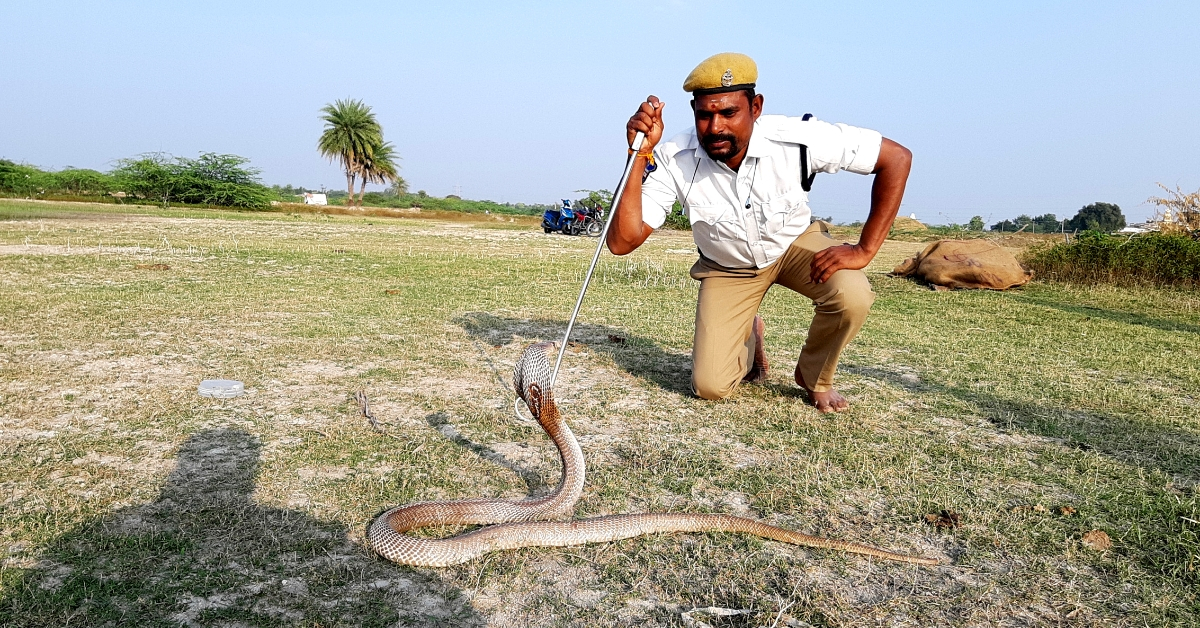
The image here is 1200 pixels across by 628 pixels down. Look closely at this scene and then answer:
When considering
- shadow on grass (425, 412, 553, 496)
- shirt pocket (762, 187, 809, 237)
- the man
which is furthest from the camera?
shirt pocket (762, 187, 809, 237)

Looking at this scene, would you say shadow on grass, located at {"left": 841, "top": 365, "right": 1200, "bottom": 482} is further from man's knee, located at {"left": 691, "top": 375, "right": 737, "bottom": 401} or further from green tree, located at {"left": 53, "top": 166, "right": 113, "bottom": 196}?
green tree, located at {"left": 53, "top": 166, "right": 113, "bottom": 196}

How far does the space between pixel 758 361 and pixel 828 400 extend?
70 cm

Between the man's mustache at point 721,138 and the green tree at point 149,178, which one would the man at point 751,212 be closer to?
the man's mustache at point 721,138

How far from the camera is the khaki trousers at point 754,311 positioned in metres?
4.38

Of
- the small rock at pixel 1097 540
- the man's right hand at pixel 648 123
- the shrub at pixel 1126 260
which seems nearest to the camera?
the small rock at pixel 1097 540

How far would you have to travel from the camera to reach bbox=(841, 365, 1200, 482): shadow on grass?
141 inches

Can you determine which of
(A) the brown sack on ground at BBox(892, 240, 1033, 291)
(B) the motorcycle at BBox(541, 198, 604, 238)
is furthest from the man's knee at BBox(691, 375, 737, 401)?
(B) the motorcycle at BBox(541, 198, 604, 238)

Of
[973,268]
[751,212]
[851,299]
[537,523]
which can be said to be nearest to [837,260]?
[851,299]

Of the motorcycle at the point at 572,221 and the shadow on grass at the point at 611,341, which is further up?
the motorcycle at the point at 572,221

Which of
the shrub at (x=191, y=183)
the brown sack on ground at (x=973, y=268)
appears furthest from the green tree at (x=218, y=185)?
the brown sack on ground at (x=973, y=268)

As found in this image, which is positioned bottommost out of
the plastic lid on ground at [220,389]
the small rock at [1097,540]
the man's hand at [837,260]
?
the plastic lid on ground at [220,389]

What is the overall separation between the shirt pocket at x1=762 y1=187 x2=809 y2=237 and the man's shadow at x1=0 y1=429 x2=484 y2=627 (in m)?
2.81

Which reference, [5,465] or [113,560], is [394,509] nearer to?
[113,560]

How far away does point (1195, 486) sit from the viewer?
10.4 ft
